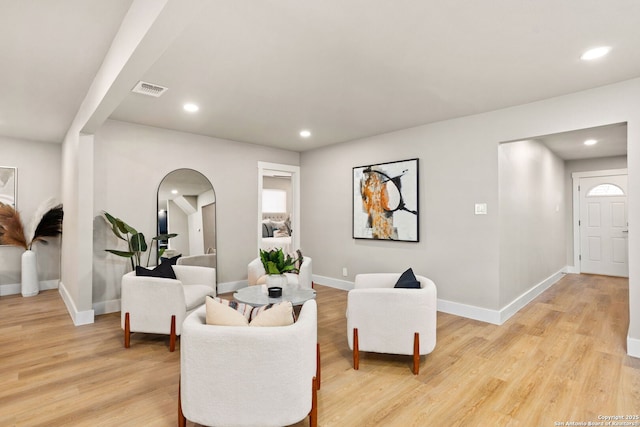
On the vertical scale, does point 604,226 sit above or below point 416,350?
above

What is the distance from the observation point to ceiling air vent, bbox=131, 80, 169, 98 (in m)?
2.99

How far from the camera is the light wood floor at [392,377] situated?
205 cm

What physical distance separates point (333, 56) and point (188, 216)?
325cm

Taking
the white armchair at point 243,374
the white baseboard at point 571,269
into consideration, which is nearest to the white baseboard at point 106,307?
the white armchair at point 243,374

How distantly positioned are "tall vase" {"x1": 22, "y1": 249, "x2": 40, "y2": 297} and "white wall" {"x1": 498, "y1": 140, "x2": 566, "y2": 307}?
6.51 metres

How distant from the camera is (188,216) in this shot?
4766mm

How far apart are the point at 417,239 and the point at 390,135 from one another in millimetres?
1522

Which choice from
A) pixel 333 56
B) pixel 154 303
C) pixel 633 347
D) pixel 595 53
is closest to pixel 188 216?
pixel 154 303

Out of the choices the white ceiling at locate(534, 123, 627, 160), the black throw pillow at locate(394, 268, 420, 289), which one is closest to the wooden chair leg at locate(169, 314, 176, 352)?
the black throw pillow at locate(394, 268, 420, 289)

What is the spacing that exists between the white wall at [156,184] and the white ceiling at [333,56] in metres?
0.49

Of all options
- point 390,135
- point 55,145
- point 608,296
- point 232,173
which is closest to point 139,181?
point 232,173

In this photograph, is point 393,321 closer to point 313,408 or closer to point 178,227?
point 313,408

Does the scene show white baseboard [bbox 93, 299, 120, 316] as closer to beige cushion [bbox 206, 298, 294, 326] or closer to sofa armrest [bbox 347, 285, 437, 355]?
beige cushion [bbox 206, 298, 294, 326]

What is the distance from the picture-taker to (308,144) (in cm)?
550
